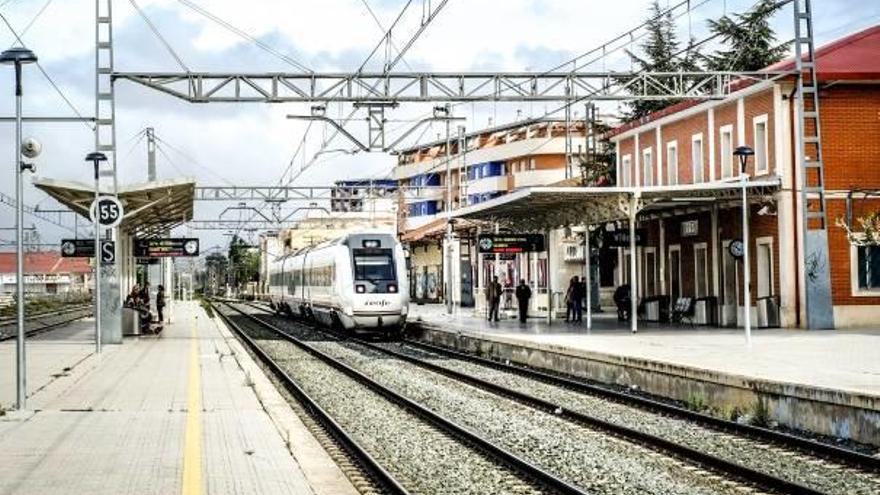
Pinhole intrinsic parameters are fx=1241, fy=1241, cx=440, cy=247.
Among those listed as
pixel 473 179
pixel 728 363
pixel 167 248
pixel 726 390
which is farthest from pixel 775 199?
pixel 473 179

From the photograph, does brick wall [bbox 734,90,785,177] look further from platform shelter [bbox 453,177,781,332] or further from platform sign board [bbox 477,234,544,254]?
platform sign board [bbox 477,234,544,254]

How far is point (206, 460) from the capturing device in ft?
35.0

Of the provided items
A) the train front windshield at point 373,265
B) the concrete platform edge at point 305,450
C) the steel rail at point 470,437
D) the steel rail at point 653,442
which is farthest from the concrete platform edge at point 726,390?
the train front windshield at point 373,265

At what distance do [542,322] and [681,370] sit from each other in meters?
20.1

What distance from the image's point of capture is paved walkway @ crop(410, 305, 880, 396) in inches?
687

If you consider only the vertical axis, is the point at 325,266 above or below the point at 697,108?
below

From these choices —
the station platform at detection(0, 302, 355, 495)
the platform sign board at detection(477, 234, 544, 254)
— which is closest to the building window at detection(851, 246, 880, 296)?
the platform sign board at detection(477, 234, 544, 254)

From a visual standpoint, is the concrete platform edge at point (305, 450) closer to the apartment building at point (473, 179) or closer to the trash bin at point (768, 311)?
the trash bin at point (768, 311)

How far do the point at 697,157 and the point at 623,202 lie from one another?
8011 mm

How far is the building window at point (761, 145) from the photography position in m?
31.8

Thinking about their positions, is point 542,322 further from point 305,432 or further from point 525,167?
point 525,167

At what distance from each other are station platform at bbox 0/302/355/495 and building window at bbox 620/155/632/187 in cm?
2388

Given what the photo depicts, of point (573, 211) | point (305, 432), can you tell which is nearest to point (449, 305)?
point (573, 211)

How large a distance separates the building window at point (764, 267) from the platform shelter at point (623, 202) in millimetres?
1164
